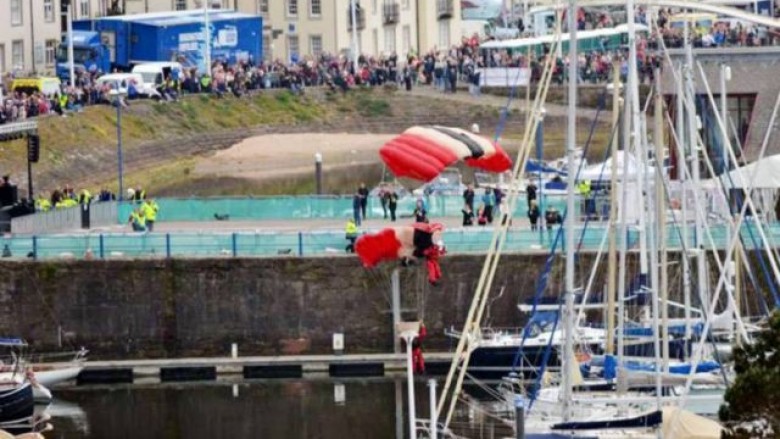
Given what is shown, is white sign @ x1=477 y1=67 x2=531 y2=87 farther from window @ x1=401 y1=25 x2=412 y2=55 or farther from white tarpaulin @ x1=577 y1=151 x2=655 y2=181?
white tarpaulin @ x1=577 y1=151 x2=655 y2=181

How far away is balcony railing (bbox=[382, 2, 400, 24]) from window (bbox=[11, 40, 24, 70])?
2092cm

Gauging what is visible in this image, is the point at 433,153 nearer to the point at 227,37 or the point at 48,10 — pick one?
the point at 48,10

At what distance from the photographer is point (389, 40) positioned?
5694 inches

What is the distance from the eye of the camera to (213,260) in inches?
3174

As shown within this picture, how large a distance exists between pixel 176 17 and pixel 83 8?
12.8 ft

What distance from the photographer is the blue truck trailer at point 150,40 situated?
12825 cm

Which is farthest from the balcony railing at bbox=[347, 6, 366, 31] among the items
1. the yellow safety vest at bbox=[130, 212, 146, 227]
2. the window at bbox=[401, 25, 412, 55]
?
the yellow safety vest at bbox=[130, 212, 146, 227]

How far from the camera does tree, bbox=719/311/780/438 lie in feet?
162

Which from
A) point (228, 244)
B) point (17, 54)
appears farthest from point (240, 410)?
point (17, 54)

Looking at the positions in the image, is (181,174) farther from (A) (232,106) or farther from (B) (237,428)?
(B) (237,428)

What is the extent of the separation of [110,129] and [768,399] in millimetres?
66589

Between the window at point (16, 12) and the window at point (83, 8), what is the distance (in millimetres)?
6530

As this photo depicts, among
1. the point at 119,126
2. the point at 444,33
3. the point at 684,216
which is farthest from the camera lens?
the point at 444,33

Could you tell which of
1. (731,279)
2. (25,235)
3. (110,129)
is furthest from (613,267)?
(110,129)
